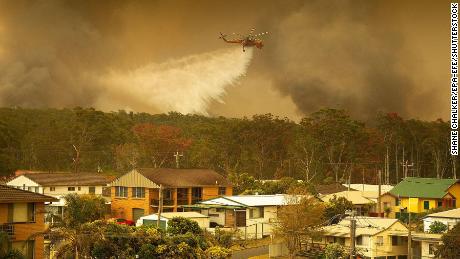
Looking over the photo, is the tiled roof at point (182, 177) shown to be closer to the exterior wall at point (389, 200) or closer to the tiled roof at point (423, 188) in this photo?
the exterior wall at point (389, 200)

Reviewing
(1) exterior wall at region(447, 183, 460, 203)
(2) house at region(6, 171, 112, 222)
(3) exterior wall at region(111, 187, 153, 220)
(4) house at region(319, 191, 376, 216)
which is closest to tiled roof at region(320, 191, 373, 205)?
(4) house at region(319, 191, 376, 216)

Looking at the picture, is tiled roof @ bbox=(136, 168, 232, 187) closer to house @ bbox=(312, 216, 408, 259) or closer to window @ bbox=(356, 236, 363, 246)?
house @ bbox=(312, 216, 408, 259)

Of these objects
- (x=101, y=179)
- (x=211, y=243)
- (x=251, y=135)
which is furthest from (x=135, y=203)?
(x=251, y=135)

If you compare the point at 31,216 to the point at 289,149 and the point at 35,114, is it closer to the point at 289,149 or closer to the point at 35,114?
the point at 289,149

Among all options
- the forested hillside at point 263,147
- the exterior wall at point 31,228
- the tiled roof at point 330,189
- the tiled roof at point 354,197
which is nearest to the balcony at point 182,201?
the tiled roof at point 354,197

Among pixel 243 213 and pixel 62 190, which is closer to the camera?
pixel 243 213

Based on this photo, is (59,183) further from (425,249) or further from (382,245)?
(425,249)

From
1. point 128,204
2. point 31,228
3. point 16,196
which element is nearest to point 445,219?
point 31,228
